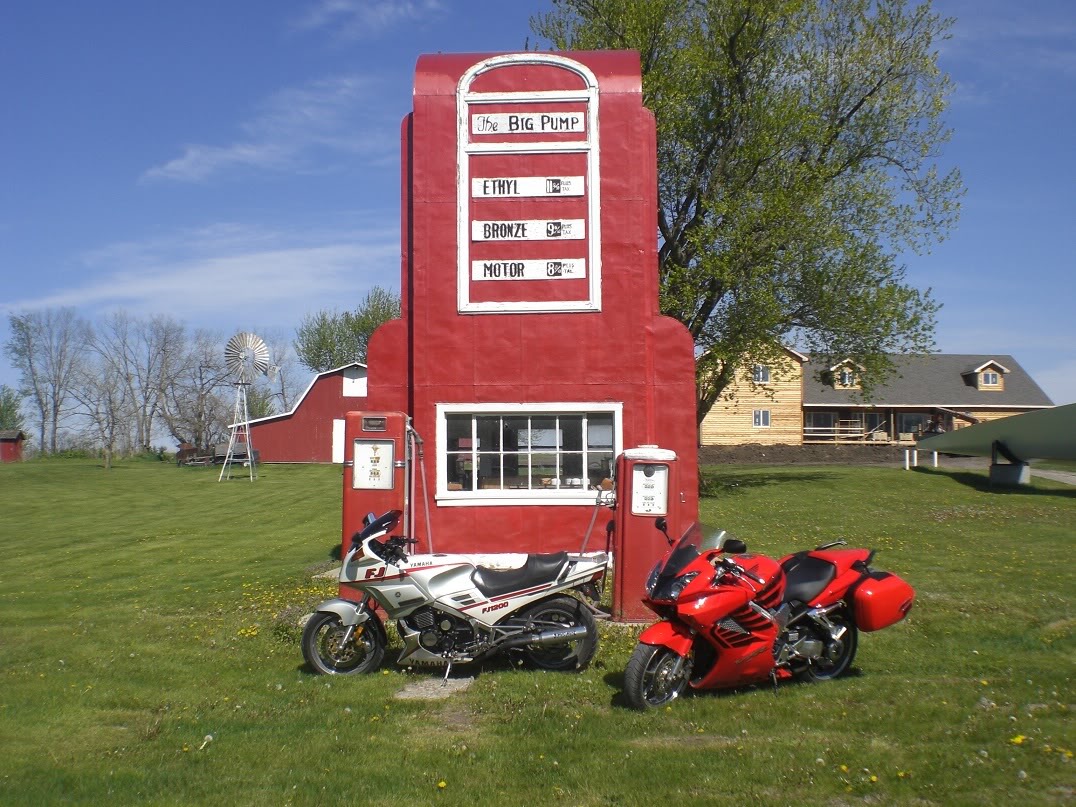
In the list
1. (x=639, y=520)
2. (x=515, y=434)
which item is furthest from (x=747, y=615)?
(x=515, y=434)

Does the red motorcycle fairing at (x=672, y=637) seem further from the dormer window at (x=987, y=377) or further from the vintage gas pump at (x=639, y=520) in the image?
the dormer window at (x=987, y=377)

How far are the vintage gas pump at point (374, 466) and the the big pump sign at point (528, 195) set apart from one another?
2.78 metres

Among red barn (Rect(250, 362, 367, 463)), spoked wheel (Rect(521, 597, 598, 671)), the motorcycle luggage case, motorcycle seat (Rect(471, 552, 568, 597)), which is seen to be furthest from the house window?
motorcycle seat (Rect(471, 552, 568, 597))

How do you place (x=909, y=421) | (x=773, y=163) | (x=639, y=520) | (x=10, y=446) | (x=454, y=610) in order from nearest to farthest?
(x=454, y=610) < (x=639, y=520) < (x=773, y=163) < (x=909, y=421) < (x=10, y=446)

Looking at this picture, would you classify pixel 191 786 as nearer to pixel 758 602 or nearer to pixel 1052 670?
pixel 758 602

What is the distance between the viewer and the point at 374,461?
1236 cm

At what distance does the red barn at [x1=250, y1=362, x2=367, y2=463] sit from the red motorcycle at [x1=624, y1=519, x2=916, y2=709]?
50429 millimetres

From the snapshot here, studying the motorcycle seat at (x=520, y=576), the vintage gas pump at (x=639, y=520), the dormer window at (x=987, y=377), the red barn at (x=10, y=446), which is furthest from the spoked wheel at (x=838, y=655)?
the red barn at (x=10, y=446)

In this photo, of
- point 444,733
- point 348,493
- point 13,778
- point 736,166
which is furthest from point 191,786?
point 736,166

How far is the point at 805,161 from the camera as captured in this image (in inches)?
1204

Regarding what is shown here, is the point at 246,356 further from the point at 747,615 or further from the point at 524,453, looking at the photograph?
the point at 747,615

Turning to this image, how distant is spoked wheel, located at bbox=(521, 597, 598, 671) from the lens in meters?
8.65

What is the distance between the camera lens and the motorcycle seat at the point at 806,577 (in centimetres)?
792

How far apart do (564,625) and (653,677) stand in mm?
1428
